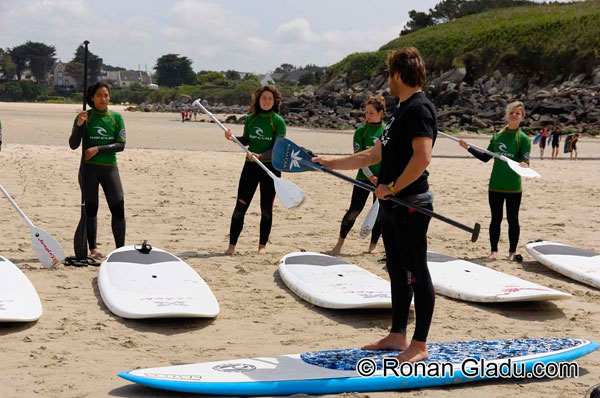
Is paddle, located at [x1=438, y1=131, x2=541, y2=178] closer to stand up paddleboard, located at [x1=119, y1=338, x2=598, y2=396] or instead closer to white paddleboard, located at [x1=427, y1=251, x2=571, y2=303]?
white paddleboard, located at [x1=427, y1=251, x2=571, y2=303]

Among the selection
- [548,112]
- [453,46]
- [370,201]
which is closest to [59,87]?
[453,46]

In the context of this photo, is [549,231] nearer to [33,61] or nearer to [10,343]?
[10,343]

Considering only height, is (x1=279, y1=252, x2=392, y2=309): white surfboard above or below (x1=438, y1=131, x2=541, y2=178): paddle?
below

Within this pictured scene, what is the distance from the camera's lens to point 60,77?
10831 centimetres

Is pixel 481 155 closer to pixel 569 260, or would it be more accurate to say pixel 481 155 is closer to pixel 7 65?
pixel 569 260

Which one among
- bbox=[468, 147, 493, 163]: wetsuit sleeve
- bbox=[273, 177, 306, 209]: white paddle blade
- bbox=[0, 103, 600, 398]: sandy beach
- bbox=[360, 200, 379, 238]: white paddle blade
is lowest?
bbox=[0, 103, 600, 398]: sandy beach

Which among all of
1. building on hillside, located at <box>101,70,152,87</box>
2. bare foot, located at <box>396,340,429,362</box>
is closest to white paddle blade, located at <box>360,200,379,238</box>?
bare foot, located at <box>396,340,429,362</box>

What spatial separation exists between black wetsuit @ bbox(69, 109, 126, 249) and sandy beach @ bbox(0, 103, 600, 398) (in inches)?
27.1

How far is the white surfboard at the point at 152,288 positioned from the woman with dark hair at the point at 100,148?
0.69 meters

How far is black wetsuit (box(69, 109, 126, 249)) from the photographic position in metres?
6.01

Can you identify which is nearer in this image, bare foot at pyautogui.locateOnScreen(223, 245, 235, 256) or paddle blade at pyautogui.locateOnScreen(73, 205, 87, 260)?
paddle blade at pyautogui.locateOnScreen(73, 205, 87, 260)

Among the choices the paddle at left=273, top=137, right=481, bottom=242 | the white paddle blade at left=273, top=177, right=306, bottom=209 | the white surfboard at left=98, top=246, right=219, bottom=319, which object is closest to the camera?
the paddle at left=273, top=137, right=481, bottom=242

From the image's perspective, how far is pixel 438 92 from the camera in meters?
38.6

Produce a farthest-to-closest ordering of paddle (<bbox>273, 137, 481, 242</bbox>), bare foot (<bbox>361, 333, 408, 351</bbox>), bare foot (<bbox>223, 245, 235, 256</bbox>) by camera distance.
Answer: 1. bare foot (<bbox>223, 245, 235, 256</bbox>)
2. paddle (<bbox>273, 137, 481, 242</bbox>)
3. bare foot (<bbox>361, 333, 408, 351</bbox>)
